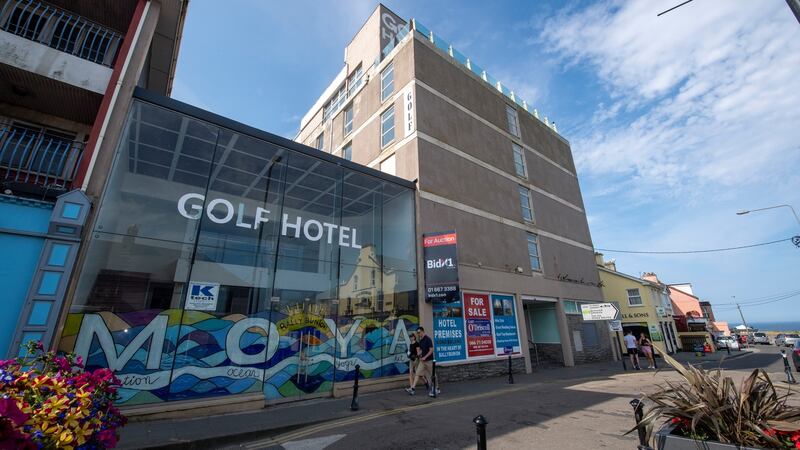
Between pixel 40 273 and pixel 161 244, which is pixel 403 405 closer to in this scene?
pixel 161 244

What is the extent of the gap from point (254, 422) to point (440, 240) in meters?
8.76

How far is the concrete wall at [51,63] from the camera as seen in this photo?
7707 mm

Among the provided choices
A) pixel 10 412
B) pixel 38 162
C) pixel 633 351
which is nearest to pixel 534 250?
pixel 633 351

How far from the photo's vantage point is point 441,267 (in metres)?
13.3

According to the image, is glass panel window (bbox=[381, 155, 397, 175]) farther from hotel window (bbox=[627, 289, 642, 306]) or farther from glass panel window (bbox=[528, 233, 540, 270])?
hotel window (bbox=[627, 289, 642, 306])

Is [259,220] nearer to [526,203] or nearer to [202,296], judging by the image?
[202,296]

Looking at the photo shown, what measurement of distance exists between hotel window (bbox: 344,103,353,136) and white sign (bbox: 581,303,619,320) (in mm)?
17216

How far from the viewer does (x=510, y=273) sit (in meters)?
17.0

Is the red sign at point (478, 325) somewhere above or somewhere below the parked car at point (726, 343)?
above

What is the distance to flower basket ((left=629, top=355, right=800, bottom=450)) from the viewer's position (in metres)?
3.38

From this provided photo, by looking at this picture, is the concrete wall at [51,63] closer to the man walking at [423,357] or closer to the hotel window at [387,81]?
the man walking at [423,357]

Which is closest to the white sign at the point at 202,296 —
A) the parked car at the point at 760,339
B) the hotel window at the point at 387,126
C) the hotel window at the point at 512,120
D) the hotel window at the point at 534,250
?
the hotel window at the point at 387,126

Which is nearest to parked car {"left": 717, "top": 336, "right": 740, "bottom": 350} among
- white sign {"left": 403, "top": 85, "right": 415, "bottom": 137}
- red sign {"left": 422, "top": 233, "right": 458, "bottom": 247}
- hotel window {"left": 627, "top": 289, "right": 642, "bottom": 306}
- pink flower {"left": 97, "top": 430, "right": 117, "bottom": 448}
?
hotel window {"left": 627, "top": 289, "right": 642, "bottom": 306}

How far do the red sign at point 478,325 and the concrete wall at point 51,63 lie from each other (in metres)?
14.1
